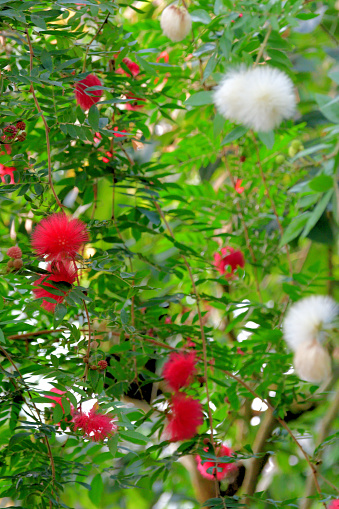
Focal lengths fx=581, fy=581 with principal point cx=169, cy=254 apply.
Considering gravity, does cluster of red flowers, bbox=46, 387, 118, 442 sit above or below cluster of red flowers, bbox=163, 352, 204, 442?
above

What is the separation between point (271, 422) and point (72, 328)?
0.57 meters

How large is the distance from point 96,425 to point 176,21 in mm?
604

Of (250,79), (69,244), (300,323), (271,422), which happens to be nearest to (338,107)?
(250,79)

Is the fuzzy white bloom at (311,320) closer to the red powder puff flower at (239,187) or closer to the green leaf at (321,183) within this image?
the green leaf at (321,183)

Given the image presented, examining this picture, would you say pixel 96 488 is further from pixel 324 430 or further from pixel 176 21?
pixel 176 21

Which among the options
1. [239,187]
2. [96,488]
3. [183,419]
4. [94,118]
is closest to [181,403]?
[183,419]

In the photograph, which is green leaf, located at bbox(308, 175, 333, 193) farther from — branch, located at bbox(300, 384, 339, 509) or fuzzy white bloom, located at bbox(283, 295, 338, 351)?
branch, located at bbox(300, 384, 339, 509)

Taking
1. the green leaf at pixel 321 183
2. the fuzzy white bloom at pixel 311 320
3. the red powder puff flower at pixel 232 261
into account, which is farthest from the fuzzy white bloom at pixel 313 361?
the red powder puff flower at pixel 232 261

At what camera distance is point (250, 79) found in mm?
536

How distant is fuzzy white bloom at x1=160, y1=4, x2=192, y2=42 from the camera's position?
89 centimetres

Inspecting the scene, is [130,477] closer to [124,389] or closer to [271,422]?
[124,389]

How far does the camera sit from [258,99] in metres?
0.52

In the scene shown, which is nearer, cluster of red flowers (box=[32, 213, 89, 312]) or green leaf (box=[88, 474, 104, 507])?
cluster of red flowers (box=[32, 213, 89, 312])

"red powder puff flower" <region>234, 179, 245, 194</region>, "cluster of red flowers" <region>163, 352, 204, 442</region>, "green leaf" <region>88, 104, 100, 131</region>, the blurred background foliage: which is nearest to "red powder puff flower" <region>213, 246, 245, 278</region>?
the blurred background foliage
